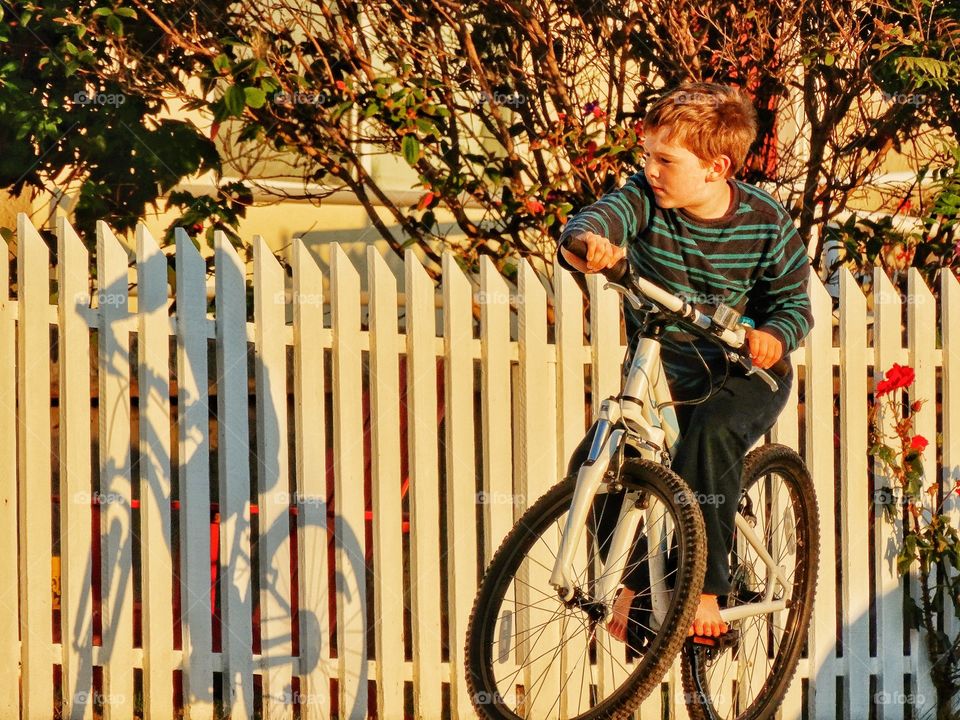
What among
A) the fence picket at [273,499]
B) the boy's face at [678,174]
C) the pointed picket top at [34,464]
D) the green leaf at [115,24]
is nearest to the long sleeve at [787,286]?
the boy's face at [678,174]

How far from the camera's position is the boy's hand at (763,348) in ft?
10.1

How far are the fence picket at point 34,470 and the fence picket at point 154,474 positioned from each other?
14cm

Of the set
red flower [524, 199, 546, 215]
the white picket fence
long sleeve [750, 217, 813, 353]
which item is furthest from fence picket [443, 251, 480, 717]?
long sleeve [750, 217, 813, 353]

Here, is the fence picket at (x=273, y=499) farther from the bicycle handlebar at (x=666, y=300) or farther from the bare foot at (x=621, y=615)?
the bicycle handlebar at (x=666, y=300)

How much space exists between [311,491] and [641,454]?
63.6 inches

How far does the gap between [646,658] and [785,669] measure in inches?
46.2

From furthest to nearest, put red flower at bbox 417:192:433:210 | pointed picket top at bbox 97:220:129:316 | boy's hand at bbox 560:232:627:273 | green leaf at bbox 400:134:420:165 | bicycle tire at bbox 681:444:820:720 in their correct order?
1. red flower at bbox 417:192:433:210
2. green leaf at bbox 400:134:420:165
3. pointed picket top at bbox 97:220:129:316
4. bicycle tire at bbox 681:444:820:720
5. boy's hand at bbox 560:232:627:273

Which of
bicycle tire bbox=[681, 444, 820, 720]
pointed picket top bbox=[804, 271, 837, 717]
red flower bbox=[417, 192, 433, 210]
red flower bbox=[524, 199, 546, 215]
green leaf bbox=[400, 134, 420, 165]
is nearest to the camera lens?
bicycle tire bbox=[681, 444, 820, 720]

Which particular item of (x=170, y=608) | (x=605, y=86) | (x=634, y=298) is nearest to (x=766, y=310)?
(x=634, y=298)

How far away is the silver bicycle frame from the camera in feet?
9.64

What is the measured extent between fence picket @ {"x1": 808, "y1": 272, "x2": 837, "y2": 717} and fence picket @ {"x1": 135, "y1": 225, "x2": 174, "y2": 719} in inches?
88.8

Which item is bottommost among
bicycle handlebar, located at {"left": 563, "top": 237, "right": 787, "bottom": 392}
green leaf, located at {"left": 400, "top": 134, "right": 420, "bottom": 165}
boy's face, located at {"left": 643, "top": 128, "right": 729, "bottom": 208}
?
bicycle handlebar, located at {"left": 563, "top": 237, "right": 787, "bottom": 392}

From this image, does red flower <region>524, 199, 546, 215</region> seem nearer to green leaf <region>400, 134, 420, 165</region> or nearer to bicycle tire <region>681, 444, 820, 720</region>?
green leaf <region>400, 134, 420, 165</region>

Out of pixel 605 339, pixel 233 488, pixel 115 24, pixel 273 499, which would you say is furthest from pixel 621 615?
pixel 115 24
